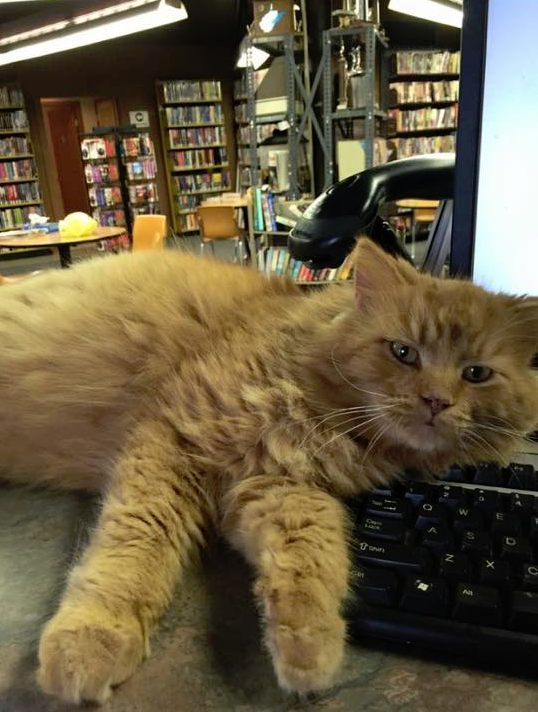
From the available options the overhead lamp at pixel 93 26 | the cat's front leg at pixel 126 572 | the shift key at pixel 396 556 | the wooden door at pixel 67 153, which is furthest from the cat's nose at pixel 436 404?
the wooden door at pixel 67 153

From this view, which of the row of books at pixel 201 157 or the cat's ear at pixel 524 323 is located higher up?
the row of books at pixel 201 157

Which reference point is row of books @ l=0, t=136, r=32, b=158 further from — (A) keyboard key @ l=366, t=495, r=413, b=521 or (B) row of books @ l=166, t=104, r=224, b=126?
(A) keyboard key @ l=366, t=495, r=413, b=521

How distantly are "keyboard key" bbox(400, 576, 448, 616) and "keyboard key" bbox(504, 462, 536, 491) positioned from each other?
0.21 meters

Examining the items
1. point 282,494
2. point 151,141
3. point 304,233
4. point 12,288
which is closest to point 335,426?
point 282,494

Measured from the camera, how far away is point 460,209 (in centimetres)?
93

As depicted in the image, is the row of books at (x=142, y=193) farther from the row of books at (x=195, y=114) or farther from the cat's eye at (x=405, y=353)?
the cat's eye at (x=405, y=353)

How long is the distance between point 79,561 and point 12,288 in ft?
2.32

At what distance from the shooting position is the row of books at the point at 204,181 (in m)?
9.61

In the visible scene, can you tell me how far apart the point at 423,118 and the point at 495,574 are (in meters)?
8.72

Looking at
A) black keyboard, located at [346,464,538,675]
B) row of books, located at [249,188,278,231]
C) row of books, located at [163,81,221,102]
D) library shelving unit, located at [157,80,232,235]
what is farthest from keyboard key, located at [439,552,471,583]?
row of books, located at [163,81,221,102]

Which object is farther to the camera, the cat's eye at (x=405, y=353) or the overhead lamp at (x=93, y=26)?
the overhead lamp at (x=93, y=26)

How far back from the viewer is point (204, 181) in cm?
985

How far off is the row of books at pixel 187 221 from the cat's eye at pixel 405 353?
9.37 metres

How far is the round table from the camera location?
4.12 meters
